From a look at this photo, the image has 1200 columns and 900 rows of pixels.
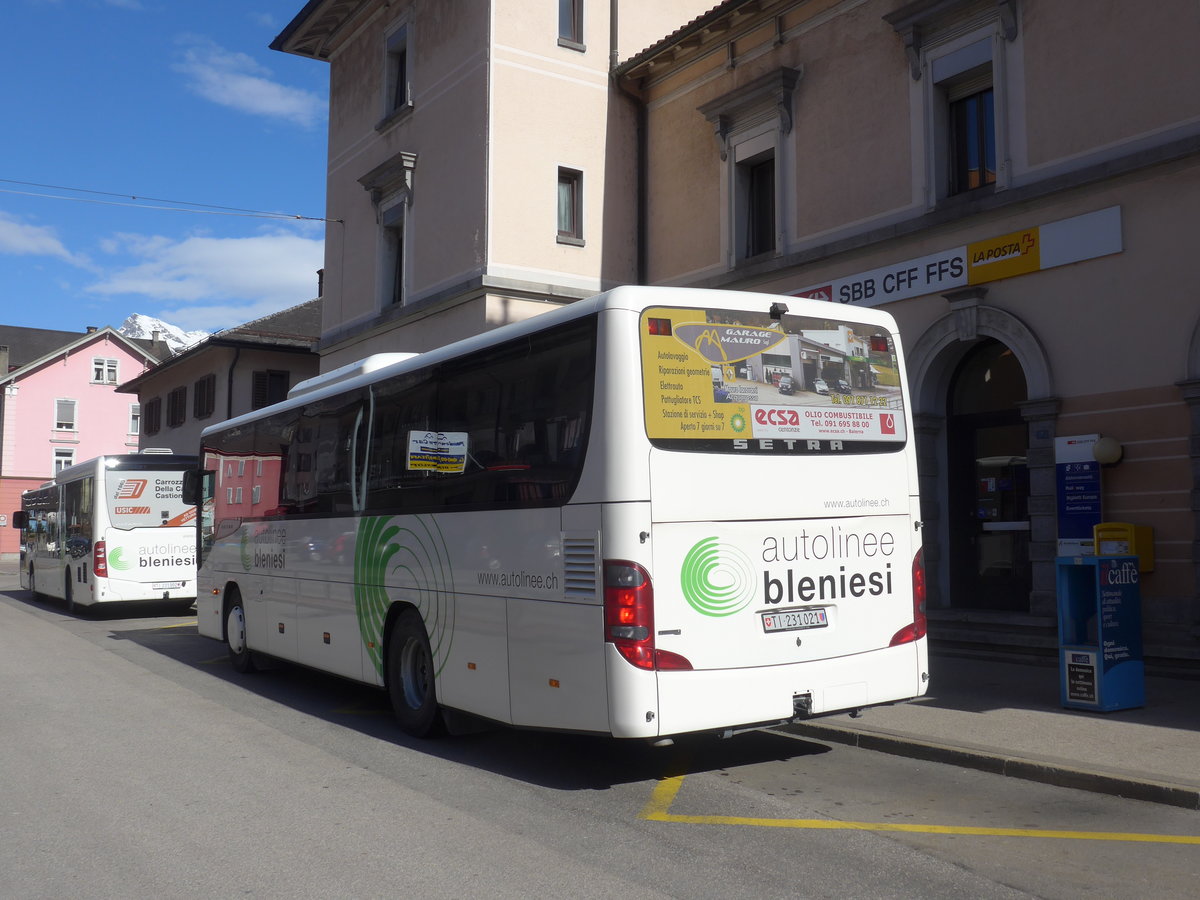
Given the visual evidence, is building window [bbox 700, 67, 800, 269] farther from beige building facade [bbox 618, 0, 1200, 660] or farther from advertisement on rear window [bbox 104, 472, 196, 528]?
advertisement on rear window [bbox 104, 472, 196, 528]

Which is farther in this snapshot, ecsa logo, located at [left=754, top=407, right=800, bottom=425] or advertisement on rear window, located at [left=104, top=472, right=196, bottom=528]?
advertisement on rear window, located at [left=104, top=472, right=196, bottom=528]

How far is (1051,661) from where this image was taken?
1166cm

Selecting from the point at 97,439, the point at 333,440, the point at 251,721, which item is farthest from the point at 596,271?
the point at 97,439

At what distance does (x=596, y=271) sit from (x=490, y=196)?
2.27 metres

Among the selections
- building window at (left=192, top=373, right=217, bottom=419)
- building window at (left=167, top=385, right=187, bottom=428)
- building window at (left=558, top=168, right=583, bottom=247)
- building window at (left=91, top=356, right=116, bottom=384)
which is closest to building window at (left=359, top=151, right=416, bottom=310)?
building window at (left=558, top=168, right=583, bottom=247)

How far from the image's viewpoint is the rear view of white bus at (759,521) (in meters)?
6.54

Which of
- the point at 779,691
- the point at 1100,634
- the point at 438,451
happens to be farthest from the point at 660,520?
the point at 1100,634

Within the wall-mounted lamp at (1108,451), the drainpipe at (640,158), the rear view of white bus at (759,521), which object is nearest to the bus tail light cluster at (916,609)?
the rear view of white bus at (759,521)

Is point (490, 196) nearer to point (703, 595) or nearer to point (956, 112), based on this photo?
point (956, 112)

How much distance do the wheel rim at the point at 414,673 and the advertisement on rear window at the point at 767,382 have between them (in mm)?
3260

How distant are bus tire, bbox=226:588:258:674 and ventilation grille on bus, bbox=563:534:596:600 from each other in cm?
688

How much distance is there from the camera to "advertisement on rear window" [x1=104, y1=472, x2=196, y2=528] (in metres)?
20.0

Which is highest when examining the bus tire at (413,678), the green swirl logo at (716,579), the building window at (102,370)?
the building window at (102,370)

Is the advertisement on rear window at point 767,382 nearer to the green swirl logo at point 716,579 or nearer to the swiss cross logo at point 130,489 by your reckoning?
the green swirl logo at point 716,579
